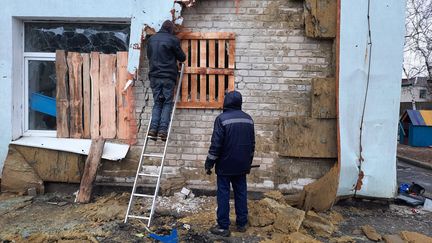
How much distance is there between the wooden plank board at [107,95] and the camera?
213 inches

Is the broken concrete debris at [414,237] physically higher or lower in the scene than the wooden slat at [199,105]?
lower

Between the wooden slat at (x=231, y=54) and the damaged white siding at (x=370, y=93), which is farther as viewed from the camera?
the wooden slat at (x=231, y=54)

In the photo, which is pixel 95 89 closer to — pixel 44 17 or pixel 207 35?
pixel 44 17

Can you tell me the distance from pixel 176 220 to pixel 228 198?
0.86 m

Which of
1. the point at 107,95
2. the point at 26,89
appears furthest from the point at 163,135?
the point at 26,89

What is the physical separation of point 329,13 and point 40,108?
4703 millimetres

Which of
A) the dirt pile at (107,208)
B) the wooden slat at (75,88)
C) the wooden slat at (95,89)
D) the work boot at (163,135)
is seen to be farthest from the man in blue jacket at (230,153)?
the wooden slat at (75,88)

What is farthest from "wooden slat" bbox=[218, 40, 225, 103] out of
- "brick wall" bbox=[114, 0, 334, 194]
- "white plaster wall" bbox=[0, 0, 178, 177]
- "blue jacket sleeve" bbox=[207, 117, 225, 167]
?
"blue jacket sleeve" bbox=[207, 117, 225, 167]

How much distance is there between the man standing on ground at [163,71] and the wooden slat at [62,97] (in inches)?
60.1

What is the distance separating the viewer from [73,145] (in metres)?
5.41

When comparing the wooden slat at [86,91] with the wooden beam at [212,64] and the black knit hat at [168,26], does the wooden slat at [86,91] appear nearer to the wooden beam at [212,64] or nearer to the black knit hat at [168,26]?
the black knit hat at [168,26]

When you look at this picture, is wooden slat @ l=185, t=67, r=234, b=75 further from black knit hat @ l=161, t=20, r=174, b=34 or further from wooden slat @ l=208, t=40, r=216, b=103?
black knit hat @ l=161, t=20, r=174, b=34

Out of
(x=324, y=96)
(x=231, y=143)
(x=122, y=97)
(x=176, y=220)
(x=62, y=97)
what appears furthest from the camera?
(x=62, y=97)

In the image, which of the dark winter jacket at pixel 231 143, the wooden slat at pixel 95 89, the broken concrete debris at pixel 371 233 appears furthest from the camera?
the wooden slat at pixel 95 89
